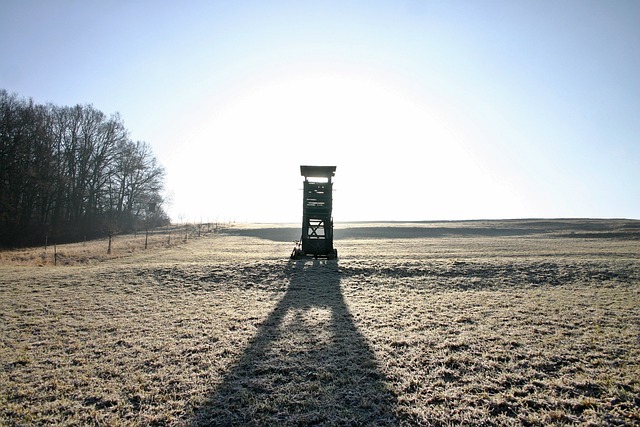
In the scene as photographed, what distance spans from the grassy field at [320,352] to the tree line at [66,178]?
21571 millimetres

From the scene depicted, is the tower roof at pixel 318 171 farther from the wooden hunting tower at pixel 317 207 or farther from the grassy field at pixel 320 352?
the grassy field at pixel 320 352

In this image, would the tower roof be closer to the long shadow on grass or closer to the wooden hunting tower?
the wooden hunting tower

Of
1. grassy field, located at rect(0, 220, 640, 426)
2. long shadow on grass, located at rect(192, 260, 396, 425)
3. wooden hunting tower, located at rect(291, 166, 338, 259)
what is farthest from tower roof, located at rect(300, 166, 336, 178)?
long shadow on grass, located at rect(192, 260, 396, 425)

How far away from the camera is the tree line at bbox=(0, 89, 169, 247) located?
3434 centimetres

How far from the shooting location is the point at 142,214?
5756 centimetres

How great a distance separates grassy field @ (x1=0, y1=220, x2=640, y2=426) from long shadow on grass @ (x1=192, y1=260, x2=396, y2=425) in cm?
3

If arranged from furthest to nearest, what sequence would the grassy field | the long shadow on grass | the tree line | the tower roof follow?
1. the tree line
2. the tower roof
3. the grassy field
4. the long shadow on grass

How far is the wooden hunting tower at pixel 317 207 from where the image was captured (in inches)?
830

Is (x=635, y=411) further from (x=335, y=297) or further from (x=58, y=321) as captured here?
(x=58, y=321)

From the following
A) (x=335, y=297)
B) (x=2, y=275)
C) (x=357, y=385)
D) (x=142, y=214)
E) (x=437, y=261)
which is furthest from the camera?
(x=142, y=214)

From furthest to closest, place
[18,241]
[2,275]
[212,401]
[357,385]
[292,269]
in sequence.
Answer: [18,241]
[292,269]
[2,275]
[357,385]
[212,401]

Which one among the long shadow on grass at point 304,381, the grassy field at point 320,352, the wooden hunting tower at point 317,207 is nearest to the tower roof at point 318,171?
the wooden hunting tower at point 317,207

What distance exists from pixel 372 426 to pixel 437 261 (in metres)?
16.2

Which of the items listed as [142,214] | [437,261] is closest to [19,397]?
[437,261]
